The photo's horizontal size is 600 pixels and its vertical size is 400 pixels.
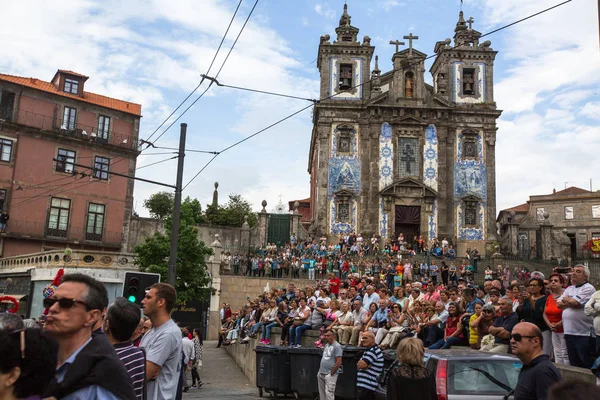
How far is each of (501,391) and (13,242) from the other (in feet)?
111

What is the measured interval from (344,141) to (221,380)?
27.7 metres

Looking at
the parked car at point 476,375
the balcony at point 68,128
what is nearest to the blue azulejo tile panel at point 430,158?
the balcony at point 68,128

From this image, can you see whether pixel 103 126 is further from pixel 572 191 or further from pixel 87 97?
pixel 572 191

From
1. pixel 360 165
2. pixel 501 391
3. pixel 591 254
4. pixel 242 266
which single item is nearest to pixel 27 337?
pixel 501 391

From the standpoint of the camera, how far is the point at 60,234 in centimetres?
3753

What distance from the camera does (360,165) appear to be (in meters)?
→ 45.2

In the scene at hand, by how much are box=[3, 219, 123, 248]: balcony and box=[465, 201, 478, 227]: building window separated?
23542 millimetres

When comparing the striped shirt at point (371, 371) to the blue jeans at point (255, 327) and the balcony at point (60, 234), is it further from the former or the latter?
the balcony at point (60, 234)

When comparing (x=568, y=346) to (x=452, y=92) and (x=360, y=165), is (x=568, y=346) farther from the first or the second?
(x=452, y=92)

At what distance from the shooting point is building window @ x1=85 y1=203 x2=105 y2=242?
38656mm

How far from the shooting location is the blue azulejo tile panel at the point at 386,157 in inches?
1774

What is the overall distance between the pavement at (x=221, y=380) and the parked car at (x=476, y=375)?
8.65m

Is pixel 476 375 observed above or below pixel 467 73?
below

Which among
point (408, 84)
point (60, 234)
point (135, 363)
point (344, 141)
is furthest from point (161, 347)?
point (408, 84)
